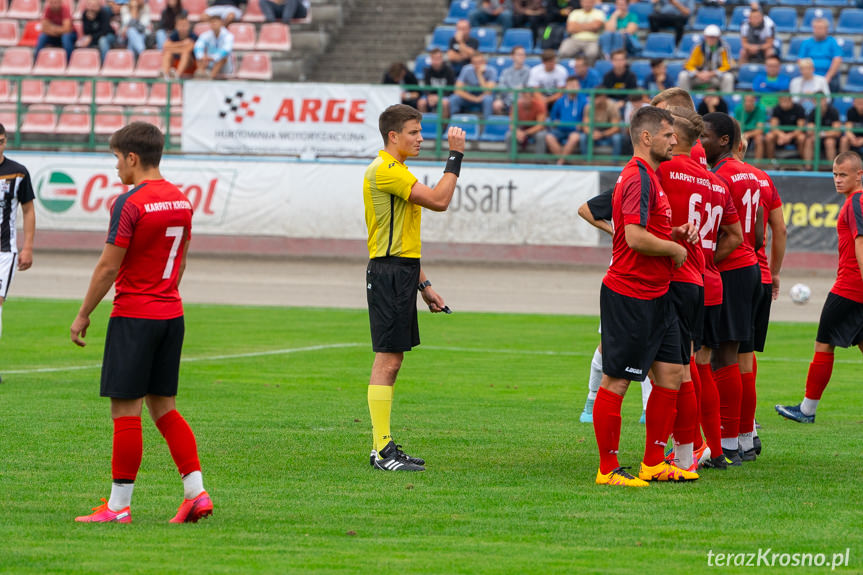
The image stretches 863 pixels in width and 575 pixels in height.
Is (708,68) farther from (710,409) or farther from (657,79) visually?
(710,409)

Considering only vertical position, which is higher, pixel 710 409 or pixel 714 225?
pixel 714 225

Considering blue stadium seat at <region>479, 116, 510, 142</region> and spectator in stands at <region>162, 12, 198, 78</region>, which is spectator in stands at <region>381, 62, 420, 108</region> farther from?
spectator in stands at <region>162, 12, 198, 78</region>

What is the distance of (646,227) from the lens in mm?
7348

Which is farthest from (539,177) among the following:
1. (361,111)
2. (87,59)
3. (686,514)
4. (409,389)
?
(686,514)

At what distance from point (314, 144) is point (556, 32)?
6292 mm

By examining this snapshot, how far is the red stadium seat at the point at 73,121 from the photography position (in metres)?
28.3

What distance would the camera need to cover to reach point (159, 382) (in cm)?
644

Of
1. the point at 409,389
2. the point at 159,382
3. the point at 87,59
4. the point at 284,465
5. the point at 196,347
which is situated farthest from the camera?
the point at 87,59

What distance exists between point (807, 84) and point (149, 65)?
15.0 meters

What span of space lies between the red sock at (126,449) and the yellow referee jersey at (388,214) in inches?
92.9

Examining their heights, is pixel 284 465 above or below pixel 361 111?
above

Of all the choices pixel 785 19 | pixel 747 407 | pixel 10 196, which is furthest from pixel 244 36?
pixel 747 407

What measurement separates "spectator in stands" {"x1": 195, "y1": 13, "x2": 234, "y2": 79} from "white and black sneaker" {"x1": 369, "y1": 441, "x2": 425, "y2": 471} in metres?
21.6

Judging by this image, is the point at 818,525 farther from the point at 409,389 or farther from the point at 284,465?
the point at 409,389
